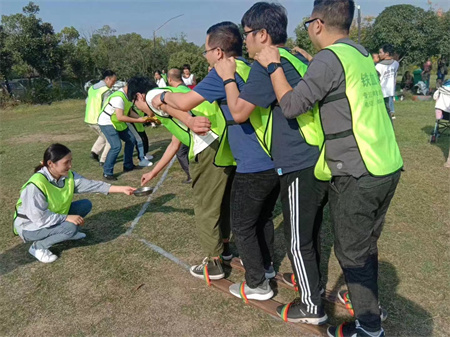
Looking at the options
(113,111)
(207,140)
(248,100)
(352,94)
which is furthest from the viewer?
(113,111)

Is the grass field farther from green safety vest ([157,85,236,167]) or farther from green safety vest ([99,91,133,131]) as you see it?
green safety vest ([99,91,133,131])

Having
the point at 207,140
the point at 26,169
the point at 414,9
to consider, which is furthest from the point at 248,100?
the point at 414,9

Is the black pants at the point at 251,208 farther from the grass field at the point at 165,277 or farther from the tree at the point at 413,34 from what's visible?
the tree at the point at 413,34

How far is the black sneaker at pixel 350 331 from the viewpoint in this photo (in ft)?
7.73

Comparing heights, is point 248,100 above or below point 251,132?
above

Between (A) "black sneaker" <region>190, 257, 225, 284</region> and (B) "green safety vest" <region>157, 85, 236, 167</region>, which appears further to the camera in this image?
(A) "black sneaker" <region>190, 257, 225, 284</region>

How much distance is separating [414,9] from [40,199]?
87.9 feet

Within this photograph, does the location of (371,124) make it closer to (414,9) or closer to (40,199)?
(40,199)

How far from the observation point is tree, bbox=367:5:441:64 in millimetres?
22250

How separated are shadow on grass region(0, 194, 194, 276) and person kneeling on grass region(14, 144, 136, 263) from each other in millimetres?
234

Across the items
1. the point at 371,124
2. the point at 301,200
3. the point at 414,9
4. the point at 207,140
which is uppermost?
the point at 414,9

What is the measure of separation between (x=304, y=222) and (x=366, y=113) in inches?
32.5

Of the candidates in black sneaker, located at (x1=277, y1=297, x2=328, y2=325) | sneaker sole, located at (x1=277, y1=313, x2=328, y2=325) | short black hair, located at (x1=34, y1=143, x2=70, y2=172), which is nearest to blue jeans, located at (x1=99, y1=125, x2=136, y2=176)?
short black hair, located at (x1=34, y1=143, x2=70, y2=172)

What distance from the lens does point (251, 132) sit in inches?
103
